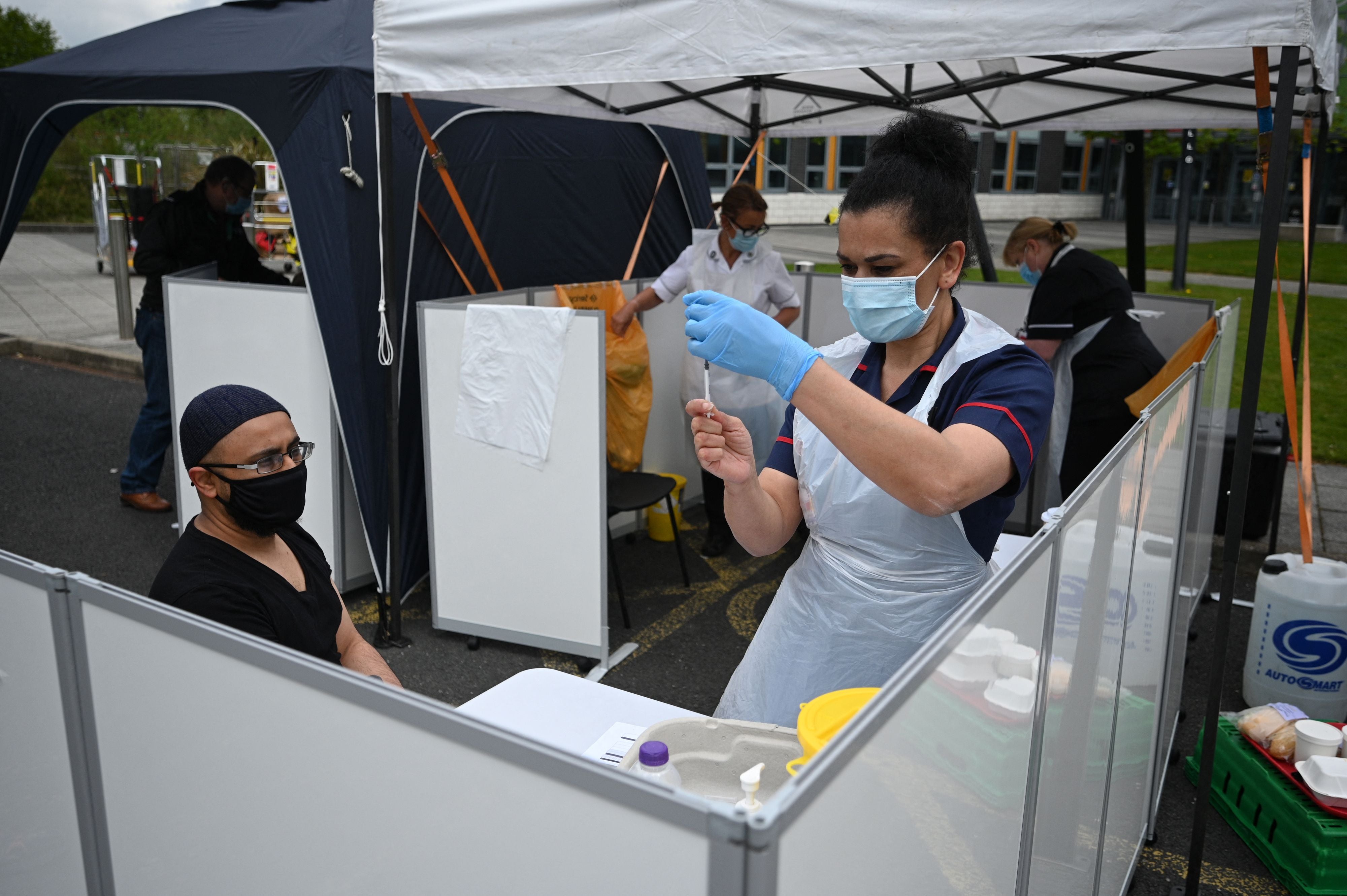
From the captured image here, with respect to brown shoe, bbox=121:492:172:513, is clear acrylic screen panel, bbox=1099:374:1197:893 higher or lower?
higher

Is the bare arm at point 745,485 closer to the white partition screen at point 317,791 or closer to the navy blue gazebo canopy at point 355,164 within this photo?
the white partition screen at point 317,791

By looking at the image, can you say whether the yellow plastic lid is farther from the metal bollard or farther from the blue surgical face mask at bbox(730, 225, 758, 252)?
the metal bollard

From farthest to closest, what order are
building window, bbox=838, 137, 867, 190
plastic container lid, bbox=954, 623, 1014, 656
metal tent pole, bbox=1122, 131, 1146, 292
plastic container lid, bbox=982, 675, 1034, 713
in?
building window, bbox=838, 137, 867, 190
metal tent pole, bbox=1122, 131, 1146, 292
plastic container lid, bbox=982, 675, 1034, 713
plastic container lid, bbox=954, 623, 1014, 656

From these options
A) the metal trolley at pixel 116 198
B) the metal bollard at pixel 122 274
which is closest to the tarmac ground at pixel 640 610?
the metal bollard at pixel 122 274

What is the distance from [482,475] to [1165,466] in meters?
2.54

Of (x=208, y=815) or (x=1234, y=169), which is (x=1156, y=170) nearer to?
(x=1234, y=169)

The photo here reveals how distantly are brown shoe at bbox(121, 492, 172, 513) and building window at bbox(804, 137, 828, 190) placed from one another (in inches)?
894

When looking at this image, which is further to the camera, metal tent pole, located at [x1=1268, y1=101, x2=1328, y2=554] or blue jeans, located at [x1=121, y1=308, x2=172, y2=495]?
blue jeans, located at [x1=121, y1=308, x2=172, y2=495]

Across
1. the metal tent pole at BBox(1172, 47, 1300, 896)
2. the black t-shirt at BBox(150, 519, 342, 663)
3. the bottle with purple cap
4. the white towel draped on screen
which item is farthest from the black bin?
the black t-shirt at BBox(150, 519, 342, 663)

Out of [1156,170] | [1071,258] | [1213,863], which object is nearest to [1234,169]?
[1156,170]

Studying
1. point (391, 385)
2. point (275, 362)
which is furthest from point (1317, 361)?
point (275, 362)

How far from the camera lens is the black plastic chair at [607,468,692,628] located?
4305mm

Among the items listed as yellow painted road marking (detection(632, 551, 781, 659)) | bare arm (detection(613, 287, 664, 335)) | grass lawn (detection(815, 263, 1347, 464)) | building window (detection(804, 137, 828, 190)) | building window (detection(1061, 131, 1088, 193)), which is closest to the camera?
yellow painted road marking (detection(632, 551, 781, 659))

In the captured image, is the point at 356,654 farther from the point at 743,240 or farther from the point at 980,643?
the point at 743,240
